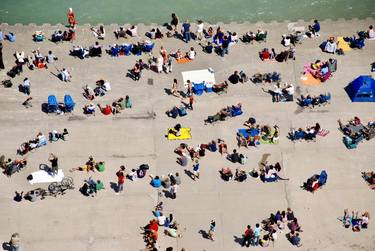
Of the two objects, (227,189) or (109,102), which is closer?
(227,189)

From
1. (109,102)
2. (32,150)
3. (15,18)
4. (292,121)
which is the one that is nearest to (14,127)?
(32,150)

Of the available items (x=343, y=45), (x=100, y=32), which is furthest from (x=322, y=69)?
(x=100, y=32)

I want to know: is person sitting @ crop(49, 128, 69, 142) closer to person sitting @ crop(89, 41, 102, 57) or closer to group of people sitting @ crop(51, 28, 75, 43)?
person sitting @ crop(89, 41, 102, 57)

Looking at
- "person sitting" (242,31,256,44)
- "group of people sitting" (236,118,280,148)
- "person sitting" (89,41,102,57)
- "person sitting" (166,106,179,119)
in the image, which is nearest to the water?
"person sitting" (242,31,256,44)

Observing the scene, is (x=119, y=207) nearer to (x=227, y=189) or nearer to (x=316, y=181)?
(x=227, y=189)

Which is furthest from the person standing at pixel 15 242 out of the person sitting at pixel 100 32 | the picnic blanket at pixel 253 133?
the person sitting at pixel 100 32

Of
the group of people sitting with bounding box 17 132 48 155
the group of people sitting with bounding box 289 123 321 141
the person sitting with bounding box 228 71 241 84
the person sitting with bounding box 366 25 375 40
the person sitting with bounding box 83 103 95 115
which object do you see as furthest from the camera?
the person sitting with bounding box 366 25 375 40

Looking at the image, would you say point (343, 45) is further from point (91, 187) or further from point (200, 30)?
point (91, 187)
